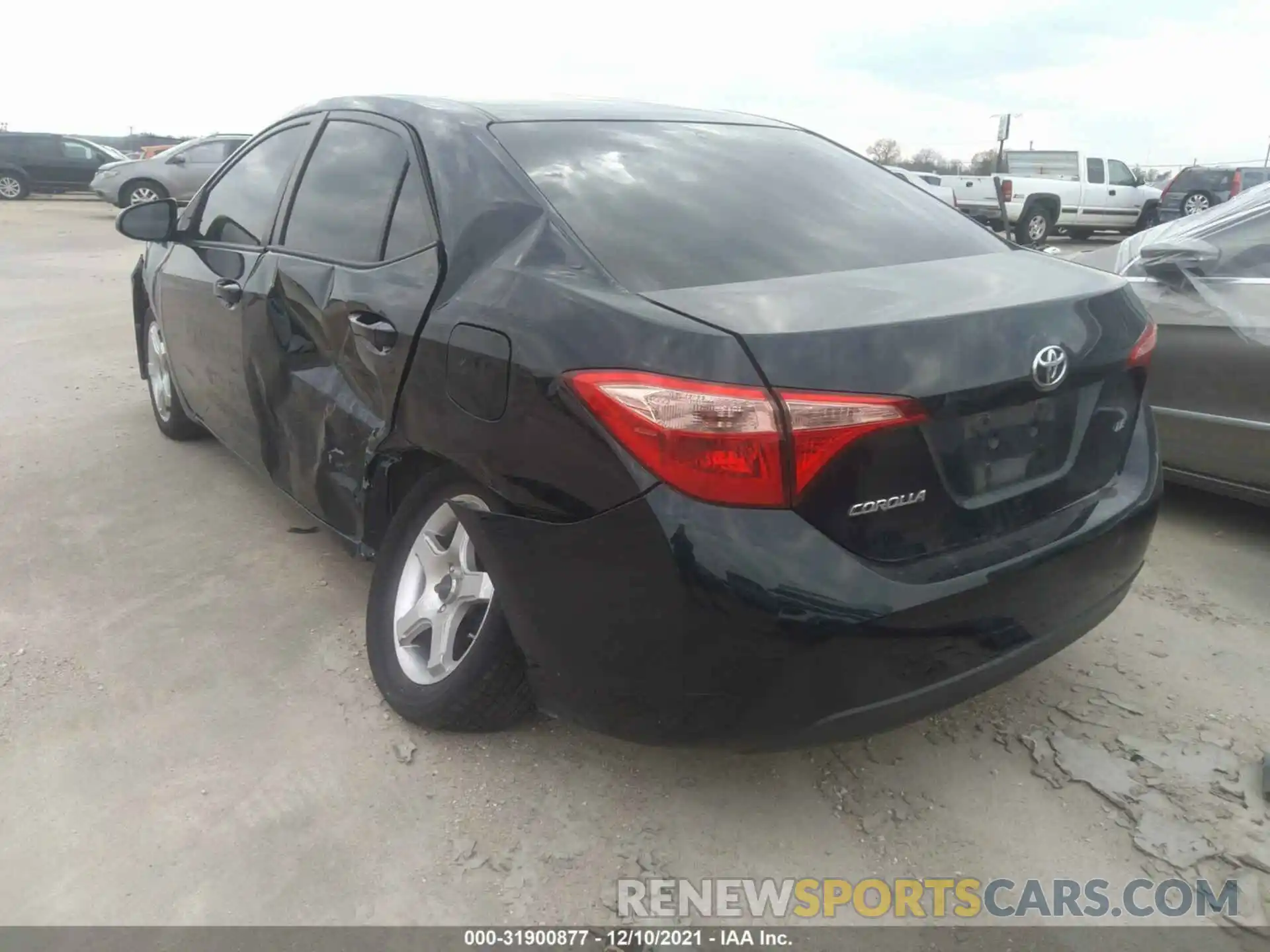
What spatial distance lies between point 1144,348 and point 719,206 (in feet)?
3.56

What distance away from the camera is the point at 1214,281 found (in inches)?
152

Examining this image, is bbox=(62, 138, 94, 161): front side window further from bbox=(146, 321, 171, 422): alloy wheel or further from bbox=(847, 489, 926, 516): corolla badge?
bbox=(847, 489, 926, 516): corolla badge

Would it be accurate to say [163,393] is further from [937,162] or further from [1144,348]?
[937,162]

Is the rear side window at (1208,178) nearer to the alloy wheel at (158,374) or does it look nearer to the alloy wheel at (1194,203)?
the alloy wheel at (1194,203)

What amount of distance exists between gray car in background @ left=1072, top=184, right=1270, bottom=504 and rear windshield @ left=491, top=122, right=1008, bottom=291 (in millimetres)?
1448

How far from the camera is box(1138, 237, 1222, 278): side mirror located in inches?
155

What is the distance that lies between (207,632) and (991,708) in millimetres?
2370

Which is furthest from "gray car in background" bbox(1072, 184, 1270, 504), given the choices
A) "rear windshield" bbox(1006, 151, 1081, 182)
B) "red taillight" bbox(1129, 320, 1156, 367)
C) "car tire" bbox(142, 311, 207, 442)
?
"rear windshield" bbox(1006, 151, 1081, 182)

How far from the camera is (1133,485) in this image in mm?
2486

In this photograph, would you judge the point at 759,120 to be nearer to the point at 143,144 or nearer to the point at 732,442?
the point at 732,442

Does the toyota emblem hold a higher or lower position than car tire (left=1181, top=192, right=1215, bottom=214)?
higher

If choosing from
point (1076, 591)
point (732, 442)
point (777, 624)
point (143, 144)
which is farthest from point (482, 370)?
point (143, 144)

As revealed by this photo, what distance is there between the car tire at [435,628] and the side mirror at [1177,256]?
10.1 ft

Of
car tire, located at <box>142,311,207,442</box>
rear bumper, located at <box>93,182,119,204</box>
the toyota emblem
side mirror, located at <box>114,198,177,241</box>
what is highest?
the toyota emblem
